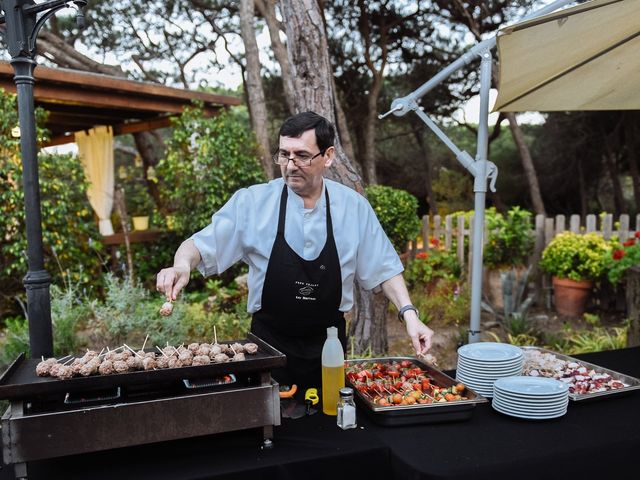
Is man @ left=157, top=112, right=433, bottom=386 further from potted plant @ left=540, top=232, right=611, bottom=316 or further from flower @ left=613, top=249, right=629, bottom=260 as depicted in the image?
potted plant @ left=540, top=232, right=611, bottom=316

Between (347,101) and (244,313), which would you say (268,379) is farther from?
(347,101)

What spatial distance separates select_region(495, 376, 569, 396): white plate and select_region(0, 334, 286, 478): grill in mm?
834

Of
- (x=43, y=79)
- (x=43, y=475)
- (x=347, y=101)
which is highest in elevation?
(x=347, y=101)

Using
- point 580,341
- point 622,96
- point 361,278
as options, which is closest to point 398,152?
point 580,341

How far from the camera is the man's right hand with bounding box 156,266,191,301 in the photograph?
1783 mm

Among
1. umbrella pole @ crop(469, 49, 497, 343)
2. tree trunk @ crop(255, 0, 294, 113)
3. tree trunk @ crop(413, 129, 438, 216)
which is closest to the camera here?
umbrella pole @ crop(469, 49, 497, 343)

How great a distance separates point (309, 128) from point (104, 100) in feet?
20.0

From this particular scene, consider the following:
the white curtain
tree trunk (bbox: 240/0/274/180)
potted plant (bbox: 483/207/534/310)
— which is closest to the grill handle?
potted plant (bbox: 483/207/534/310)

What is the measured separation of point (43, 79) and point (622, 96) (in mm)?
6059

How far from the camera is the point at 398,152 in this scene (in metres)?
15.3

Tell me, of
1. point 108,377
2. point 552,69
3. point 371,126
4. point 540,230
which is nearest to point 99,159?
point 371,126

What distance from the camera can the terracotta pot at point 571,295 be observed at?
7141 mm

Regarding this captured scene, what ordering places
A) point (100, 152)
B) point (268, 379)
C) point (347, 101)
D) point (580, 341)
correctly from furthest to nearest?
point (347, 101)
point (100, 152)
point (580, 341)
point (268, 379)

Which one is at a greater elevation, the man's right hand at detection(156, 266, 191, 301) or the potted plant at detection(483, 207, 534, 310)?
the man's right hand at detection(156, 266, 191, 301)
